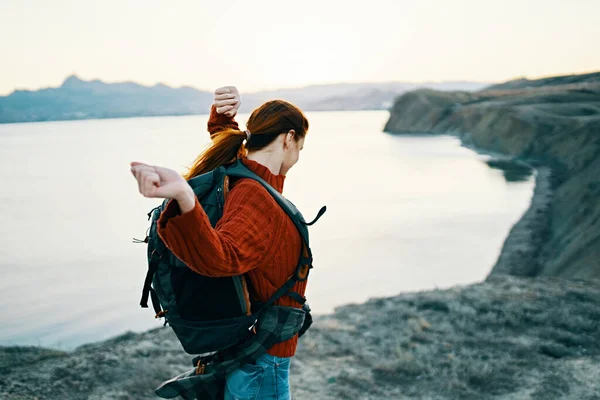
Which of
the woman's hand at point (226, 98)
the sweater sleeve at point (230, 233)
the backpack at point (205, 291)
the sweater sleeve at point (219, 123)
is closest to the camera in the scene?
the sweater sleeve at point (230, 233)

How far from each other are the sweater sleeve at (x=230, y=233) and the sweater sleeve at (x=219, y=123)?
87 cm

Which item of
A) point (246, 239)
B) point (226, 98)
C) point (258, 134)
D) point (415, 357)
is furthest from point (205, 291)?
point (415, 357)

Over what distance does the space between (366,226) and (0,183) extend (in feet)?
107

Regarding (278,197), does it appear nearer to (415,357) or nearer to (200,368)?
(200,368)

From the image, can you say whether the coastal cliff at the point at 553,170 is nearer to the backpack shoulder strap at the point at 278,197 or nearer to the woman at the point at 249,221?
the woman at the point at 249,221

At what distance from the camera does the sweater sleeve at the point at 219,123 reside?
268 centimetres

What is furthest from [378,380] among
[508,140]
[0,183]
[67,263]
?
[0,183]

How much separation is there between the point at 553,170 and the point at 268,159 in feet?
94.6

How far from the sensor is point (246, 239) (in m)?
1.71

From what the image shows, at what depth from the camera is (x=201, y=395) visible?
227cm

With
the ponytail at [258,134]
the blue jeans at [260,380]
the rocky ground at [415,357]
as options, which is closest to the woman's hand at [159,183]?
the ponytail at [258,134]

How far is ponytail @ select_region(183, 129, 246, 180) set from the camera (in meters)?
2.17

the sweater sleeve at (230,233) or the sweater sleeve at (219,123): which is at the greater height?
the sweater sleeve at (219,123)

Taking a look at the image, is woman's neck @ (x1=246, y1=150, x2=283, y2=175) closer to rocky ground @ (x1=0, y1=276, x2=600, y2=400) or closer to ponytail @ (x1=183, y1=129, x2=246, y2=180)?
ponytail @ (x1=183, y1=129, x2=246, y2=180)
